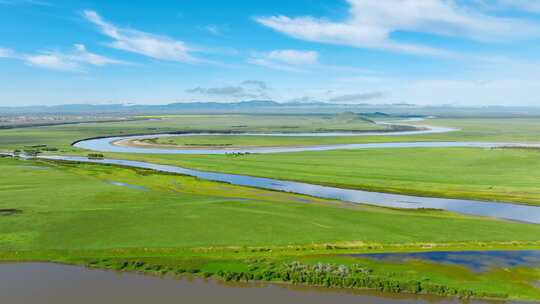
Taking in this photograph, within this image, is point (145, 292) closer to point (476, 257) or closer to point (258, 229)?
point (258, 229)

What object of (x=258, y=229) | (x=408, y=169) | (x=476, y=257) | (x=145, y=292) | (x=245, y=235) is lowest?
(x=145, y=292)

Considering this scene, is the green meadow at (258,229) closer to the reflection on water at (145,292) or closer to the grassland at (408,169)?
the grassland at (408,169)

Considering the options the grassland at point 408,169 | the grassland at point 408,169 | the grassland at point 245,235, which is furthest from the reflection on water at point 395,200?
the grassland at point 245,235

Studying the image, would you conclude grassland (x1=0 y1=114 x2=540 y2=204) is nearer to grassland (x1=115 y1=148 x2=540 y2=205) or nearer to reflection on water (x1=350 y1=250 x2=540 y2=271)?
grassland (x1=115 y1=148 x2=540 y2=205)

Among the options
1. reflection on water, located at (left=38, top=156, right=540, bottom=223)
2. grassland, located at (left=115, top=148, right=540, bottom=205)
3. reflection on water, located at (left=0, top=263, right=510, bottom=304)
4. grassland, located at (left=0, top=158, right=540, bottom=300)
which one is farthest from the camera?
grassland, located at (left=115, top=148, right=540, bottom=205)

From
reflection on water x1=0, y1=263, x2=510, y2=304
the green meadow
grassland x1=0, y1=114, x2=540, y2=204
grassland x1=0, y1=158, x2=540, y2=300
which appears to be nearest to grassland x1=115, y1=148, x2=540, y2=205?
grassland x1=0, y1=114, x2=540, y2=204

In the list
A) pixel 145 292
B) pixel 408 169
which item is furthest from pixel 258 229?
pixel 408 169

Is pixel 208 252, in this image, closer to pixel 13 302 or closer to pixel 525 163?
pixel 13 302
